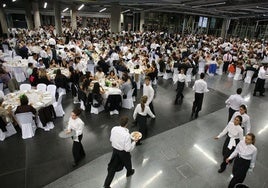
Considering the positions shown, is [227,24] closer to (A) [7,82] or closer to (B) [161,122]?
(B) [161,122]

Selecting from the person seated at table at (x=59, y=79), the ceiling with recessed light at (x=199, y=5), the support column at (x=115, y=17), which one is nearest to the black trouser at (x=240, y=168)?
the person seated at table at (x=59, y=79)

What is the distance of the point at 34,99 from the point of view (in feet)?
18.9

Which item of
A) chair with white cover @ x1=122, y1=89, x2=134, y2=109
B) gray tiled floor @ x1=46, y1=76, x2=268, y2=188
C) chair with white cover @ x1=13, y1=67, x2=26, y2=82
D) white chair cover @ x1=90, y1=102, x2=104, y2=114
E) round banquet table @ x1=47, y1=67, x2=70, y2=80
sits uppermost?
round banquet table @ x1=47, y1=67, x2=70, y2=80

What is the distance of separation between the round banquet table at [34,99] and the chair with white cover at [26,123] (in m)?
0.43

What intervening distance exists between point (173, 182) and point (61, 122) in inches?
147

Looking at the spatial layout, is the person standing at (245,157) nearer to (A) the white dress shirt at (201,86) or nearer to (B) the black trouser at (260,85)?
(A) the white dress shirt at (201,86)

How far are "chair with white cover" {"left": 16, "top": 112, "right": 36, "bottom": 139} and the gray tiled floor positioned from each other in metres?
1.93

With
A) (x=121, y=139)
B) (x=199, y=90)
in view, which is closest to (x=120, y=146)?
(x=121, y=139)

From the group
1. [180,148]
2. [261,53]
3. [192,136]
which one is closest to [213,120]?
[192,136]

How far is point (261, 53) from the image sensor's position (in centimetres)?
1508

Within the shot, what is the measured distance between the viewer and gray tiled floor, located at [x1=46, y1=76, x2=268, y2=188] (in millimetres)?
3941

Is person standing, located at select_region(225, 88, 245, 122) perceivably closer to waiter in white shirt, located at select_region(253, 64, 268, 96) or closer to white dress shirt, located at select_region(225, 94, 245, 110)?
white dress shirt, located at select_region(225, 94, 245, 110)

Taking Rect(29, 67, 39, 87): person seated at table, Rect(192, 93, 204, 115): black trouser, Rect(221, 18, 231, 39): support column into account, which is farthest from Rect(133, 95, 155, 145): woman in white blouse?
Rect(221, 18, 231, 39): support column

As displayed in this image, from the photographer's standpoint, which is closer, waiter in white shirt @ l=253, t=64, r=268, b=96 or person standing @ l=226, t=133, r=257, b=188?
person standing @ l=226, t=133, r=257, b=188
